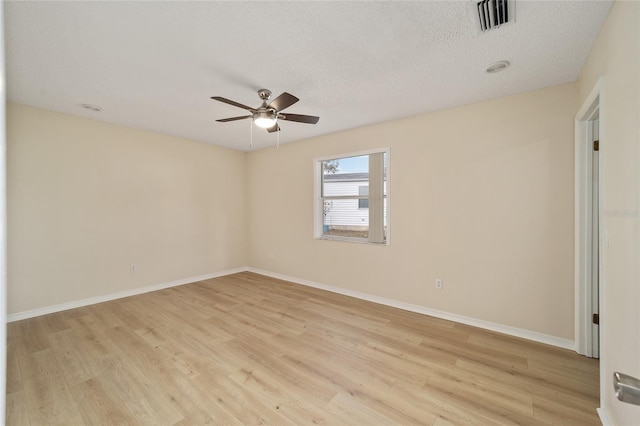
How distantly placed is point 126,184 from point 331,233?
3.33m

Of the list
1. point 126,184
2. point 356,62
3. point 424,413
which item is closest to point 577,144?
point 356,62

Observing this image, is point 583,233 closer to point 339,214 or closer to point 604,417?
point 604,417

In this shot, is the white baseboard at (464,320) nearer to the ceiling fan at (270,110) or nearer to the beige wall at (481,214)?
the beige wall at (481,214)

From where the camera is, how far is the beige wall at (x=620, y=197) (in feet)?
4.24

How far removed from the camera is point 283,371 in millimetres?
2164

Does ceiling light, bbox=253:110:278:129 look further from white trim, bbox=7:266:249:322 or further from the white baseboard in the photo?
white trim, bbox=7:266:249:322

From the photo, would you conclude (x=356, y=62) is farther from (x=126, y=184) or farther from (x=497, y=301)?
(x=126, y=184)

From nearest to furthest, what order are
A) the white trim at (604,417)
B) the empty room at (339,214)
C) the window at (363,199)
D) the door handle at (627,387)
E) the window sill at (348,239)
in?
the door handle at (627,387) → the white trim at (604,417) → the empty room at (339,214) → the window sill at (348,239) → the window at (363,199)

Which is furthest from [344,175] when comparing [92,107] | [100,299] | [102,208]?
[100,299]

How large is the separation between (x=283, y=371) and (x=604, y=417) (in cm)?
215

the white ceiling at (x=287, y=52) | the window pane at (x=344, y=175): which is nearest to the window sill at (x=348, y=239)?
the window pane at (x=344, y=175)

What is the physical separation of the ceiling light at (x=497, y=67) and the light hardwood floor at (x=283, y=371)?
8.42 feet

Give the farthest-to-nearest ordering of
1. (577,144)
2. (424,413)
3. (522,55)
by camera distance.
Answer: (577,144) < (522,55) < (424,413)

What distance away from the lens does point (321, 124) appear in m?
3.82
